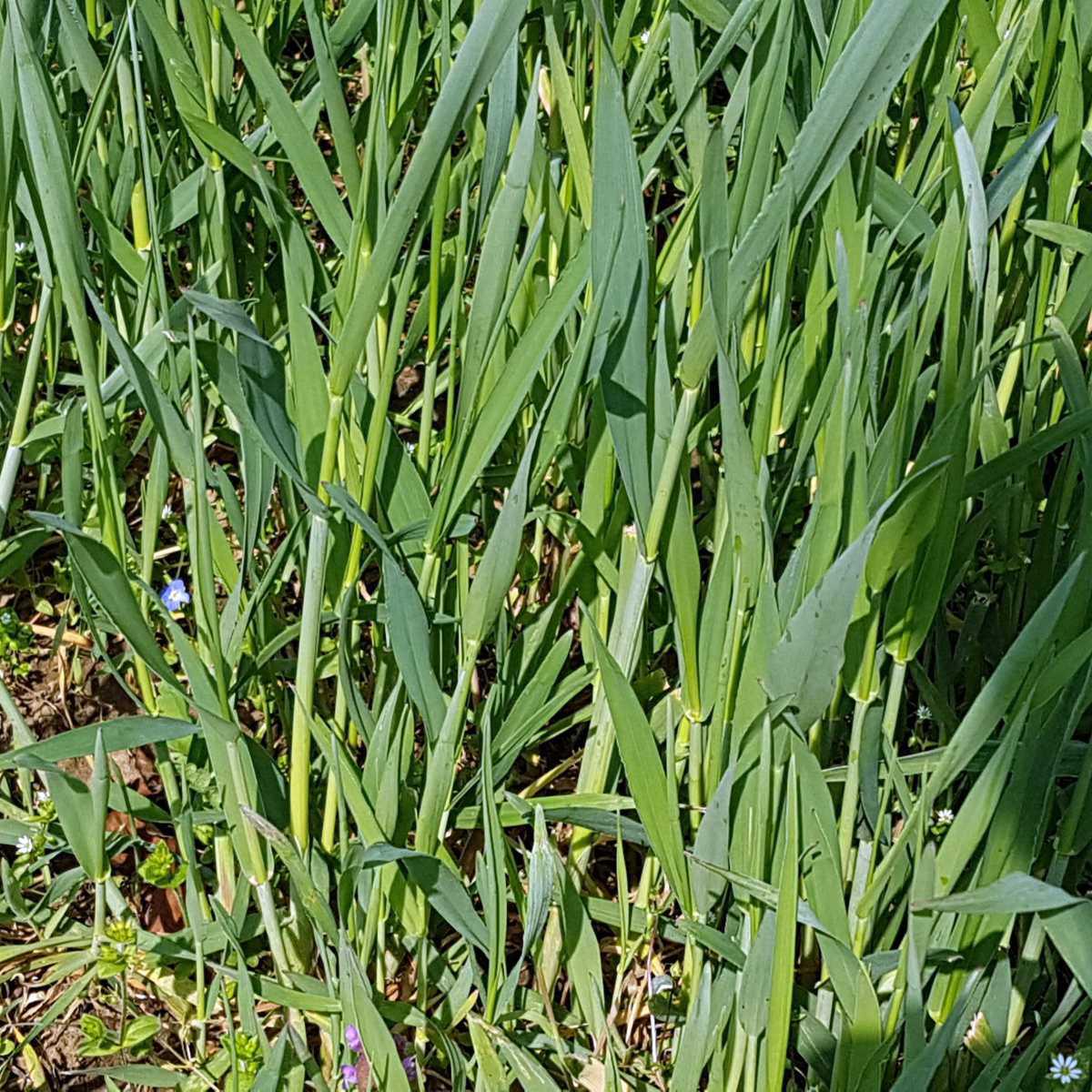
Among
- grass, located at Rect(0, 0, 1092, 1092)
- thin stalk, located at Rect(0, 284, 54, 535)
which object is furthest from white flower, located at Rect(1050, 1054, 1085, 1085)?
thin stalk, located at Rect(0, 284, 54, 535)

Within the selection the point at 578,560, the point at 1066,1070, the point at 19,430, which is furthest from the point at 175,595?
the point at 1066,1070

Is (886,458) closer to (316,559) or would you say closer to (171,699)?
(316,559)

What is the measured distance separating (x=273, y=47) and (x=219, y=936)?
715mm

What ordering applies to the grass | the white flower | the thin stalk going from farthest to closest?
the thin stalk → the white flower → the grass

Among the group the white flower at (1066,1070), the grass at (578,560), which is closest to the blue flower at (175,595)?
the grass at (578,560)

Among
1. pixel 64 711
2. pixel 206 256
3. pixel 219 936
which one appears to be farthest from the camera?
pixel 64 711

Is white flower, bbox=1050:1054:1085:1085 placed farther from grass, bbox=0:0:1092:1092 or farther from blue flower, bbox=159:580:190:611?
blue flower, bbox=159:580:190:611

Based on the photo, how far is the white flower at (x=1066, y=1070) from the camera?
0.86m

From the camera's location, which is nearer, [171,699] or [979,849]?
[979,849]

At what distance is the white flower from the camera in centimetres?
86

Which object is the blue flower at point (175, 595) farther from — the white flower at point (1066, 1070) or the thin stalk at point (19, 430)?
the white flower at point (1066, 1070)

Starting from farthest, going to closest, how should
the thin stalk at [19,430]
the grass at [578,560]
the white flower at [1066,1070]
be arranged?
the thin stalk at [19,430] → the white flower at [1066,1070] → the grass at [578,560]

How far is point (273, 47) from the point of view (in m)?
1.13

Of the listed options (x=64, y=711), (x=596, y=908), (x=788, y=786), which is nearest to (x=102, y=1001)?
(x=64, y=711)
